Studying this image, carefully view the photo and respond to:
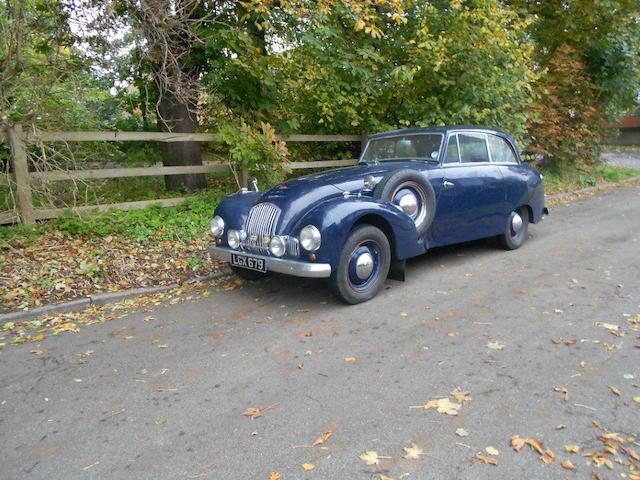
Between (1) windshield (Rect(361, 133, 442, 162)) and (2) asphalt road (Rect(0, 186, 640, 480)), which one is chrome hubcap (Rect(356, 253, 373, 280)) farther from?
(1) windshield (Rect(361, 133, 442, 162))

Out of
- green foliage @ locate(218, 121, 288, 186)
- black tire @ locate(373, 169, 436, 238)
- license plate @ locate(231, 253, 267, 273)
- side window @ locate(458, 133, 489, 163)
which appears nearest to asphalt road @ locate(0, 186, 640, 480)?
license plate @ locate(231, 253, 267, 273)

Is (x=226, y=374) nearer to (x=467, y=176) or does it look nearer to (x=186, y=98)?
(x=467, y=176)

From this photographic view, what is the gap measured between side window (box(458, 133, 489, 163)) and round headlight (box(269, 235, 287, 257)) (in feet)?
9.40

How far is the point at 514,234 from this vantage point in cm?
715

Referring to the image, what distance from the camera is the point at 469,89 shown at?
9.49 metres

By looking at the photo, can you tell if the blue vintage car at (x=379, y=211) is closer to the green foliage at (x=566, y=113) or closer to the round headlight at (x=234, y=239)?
the round headlight at (x=234, y=239)

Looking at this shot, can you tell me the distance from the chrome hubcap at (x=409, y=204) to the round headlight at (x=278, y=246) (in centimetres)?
147

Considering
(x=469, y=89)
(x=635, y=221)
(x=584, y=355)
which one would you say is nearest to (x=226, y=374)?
(x=584, y=355)

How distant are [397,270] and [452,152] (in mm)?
1792

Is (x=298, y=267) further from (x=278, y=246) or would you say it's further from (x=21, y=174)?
(x=21, y=174)

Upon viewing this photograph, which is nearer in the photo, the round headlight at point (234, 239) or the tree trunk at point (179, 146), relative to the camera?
the round headlight at point (234, 239)

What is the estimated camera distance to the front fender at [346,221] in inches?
181

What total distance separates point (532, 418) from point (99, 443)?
251 cm

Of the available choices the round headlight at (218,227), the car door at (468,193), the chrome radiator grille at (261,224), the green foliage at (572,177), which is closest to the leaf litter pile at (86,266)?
the round headlight at (218,227)
